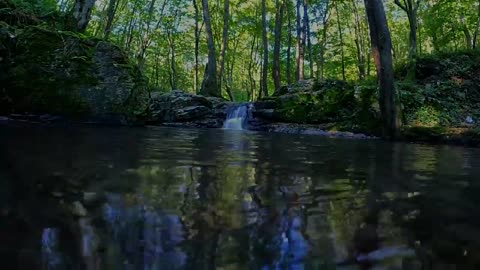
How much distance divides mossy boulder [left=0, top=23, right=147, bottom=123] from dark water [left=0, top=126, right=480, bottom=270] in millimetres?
7310

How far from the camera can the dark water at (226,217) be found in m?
1.79

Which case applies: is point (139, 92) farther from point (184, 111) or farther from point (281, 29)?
point (281, 29)

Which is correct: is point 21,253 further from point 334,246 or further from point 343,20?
point 343,20

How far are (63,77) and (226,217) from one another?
33.6 ft

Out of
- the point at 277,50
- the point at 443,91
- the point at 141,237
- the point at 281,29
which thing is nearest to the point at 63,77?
the point at 141,237

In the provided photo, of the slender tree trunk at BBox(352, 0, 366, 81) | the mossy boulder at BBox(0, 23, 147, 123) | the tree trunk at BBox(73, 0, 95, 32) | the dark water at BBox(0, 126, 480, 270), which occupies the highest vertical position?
the slender tree trunk at BBox(352, 0, 366, 81)

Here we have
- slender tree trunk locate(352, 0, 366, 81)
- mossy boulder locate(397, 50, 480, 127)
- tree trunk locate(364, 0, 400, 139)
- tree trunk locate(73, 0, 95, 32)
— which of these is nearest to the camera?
tree trunk locate(364, 0, 400, 139)

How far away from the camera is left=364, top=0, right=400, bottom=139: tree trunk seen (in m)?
9.95

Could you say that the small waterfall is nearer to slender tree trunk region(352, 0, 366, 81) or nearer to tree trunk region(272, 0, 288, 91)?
tree trunk region(272, 0, 288, 91)

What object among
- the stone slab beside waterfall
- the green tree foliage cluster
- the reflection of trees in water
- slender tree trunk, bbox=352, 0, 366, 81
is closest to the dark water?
the reflection of trees in water

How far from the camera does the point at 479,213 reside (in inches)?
109

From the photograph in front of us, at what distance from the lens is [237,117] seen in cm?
1656

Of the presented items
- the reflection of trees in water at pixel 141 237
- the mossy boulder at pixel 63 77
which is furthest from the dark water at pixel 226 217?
the mossy boulder at pixel 63 77

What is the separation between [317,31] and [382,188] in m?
27.9
